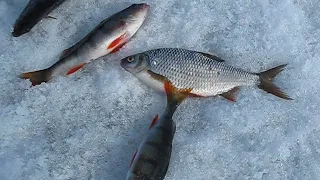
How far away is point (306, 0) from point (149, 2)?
1.24 metres

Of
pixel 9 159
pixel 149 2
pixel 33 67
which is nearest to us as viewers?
pixel 9 159

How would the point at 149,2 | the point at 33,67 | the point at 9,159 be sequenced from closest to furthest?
the point at 9,159, the point at 33,67, the point at 149,2

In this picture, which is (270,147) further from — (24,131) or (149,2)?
(24,131)

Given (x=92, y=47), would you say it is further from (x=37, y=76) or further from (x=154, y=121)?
(x=154, y=121)

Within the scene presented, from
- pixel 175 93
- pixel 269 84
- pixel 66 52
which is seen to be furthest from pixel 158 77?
pixel 269 84

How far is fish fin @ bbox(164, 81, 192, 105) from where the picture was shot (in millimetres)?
3125

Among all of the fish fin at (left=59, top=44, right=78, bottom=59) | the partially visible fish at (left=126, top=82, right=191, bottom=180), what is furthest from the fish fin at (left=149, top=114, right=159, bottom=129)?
the fish fin at (left=59, top=44, right=78, bottom=59)

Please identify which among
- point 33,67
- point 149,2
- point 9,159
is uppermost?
point 149,2

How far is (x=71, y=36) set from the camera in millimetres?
3369

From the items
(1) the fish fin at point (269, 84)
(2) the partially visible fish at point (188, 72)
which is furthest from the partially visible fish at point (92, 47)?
(1) the fish fin at point (269, 84)

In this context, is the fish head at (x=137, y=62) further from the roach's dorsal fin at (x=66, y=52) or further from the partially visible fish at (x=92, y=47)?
the roach's dorsal fin at (x=66, y=52)

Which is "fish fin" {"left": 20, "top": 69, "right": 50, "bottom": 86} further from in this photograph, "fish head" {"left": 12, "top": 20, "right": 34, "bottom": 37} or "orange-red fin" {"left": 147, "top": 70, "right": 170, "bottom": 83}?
"orange-red fin" {"left": 147, "top": 70, "right": 170, "bottom": 83}

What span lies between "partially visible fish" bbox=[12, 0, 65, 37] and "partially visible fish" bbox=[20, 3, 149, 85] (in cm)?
29

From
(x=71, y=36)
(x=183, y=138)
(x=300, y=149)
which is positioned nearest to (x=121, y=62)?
(x=71, y=36)
